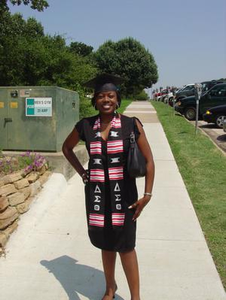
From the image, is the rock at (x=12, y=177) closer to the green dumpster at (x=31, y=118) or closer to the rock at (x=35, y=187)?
the rock at (x=35, y=187)

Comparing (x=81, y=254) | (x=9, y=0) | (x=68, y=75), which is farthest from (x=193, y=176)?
(x=9, y=0)

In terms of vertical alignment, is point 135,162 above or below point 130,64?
below

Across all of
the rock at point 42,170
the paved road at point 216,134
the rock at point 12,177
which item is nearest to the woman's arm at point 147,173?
the rock at point 12,177

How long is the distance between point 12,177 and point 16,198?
315 millimetres

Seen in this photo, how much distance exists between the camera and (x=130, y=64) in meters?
51.2

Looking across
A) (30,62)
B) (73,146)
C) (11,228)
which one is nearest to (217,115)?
(30,62)

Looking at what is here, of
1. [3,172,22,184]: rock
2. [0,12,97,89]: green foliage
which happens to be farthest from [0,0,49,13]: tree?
[3,172,22,184]: rock

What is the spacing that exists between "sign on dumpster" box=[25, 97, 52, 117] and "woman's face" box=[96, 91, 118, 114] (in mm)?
3632

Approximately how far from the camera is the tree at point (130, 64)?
2008 inches

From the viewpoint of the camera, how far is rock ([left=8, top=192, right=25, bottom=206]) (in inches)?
170

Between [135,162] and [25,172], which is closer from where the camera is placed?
[135,162]

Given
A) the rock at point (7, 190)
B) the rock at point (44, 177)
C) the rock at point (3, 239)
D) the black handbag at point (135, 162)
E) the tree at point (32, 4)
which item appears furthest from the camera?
the tree at point (32, 4)

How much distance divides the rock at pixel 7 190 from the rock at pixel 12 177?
0.07m

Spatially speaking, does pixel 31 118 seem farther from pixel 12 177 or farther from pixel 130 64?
pixel 130 64
